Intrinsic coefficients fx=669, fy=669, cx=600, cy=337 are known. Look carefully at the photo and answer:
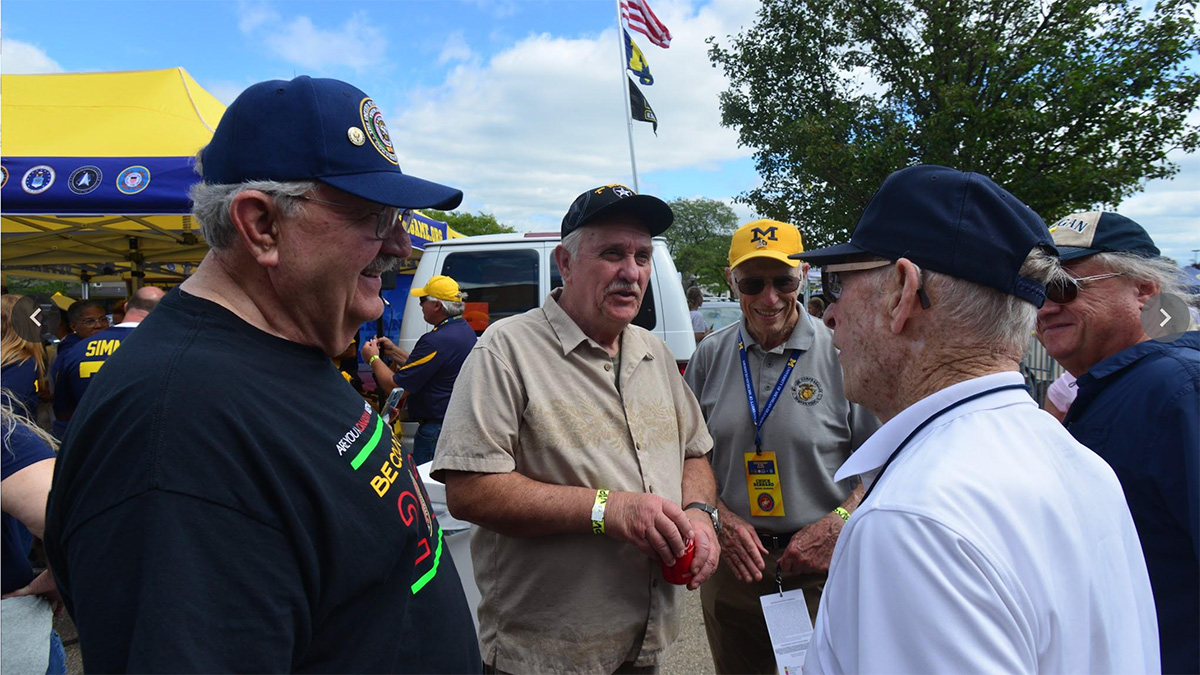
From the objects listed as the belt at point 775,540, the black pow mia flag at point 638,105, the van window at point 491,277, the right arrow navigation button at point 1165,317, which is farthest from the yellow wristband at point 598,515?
the black pow mia flag at point 638,105

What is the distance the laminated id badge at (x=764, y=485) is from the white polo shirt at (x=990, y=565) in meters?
1.51

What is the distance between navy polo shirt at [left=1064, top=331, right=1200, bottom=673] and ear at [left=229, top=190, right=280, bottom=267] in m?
2.19

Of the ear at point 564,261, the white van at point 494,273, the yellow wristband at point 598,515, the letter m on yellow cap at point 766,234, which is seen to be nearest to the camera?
the yellow wristband at point 598,515

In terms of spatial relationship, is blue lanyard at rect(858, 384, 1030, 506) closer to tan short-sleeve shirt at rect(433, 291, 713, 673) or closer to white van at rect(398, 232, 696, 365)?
tan short-sleeve shirt at rect(433, 291, 713, 673)

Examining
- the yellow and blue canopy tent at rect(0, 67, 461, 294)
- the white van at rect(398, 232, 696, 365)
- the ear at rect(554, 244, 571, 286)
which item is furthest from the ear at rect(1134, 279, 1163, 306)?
the yellow and blue canopy tent at rect(0, 67, 461, 294)

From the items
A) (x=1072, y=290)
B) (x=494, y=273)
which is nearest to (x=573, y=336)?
(x=1072, y=290)

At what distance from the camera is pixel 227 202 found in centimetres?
115

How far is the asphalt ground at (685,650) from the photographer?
3758mm

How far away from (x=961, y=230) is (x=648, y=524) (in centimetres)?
109

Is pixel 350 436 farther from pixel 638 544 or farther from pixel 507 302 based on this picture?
pixel 507 302

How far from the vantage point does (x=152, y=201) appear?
198 inches

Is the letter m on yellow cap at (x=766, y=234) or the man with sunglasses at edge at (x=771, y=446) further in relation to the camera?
the letter m on yellow cap at (x=766, y=234)

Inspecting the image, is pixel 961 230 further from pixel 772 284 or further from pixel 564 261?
pixel 772 284

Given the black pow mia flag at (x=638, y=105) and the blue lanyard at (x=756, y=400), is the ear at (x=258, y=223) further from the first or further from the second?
the black pow mia flag at (x=638, y=105)
